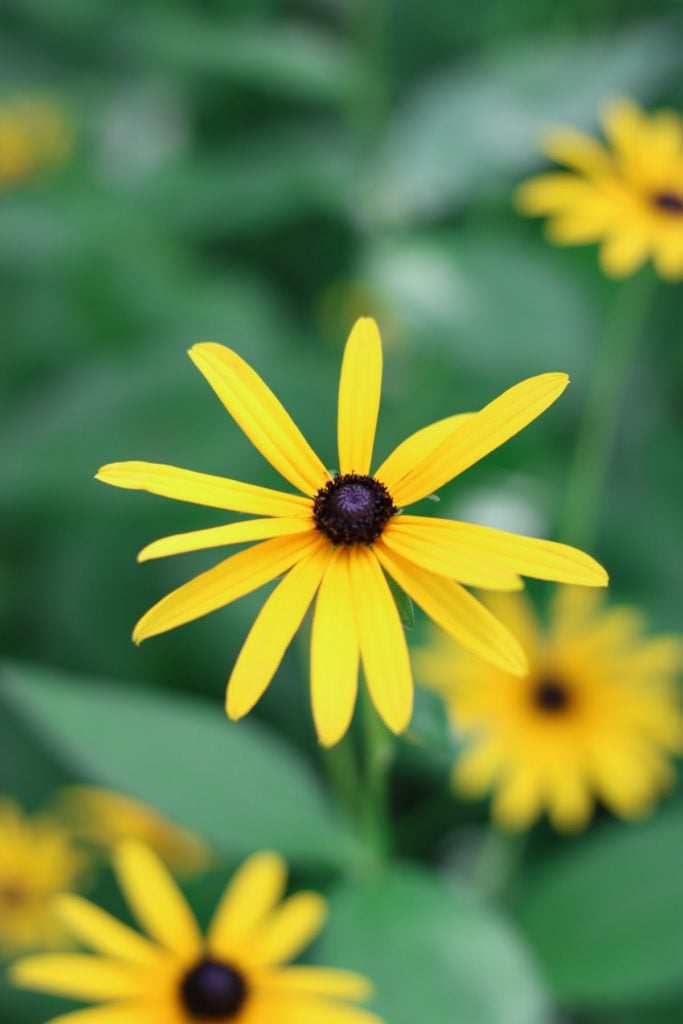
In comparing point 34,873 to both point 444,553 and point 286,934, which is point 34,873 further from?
point 444,553

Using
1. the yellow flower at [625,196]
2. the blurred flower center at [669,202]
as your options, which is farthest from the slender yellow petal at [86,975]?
the blurred flower center at [669,202]

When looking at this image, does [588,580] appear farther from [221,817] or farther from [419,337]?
[419,337]

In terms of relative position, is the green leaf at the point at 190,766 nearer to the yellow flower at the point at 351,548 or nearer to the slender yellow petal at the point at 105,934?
the slender yellow petal at the point at 105,934

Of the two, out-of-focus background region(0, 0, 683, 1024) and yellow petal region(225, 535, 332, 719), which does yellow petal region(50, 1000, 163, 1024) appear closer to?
out-of-focus background region(0, 0, 683, 1024)

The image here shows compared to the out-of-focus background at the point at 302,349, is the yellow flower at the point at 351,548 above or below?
below

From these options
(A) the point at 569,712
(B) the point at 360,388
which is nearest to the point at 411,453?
(B) the point at 360,388
